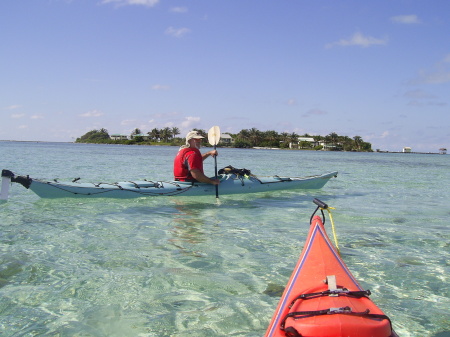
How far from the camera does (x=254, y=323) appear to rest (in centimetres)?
353

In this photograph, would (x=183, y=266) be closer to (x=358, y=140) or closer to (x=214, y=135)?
(x=214, y=135)

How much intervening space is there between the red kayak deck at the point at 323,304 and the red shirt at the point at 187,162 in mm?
6499

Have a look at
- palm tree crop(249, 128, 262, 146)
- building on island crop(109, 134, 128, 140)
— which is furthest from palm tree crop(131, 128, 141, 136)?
palm tree crop(249, 128, 262, 146)

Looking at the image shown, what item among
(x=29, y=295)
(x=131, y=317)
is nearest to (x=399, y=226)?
(x=131, y=317)

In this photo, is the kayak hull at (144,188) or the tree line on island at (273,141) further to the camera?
the tree line on island at (273,141)

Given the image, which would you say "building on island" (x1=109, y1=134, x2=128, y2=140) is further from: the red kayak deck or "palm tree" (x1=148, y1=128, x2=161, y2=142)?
the red kayak deck

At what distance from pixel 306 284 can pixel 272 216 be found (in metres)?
5.85

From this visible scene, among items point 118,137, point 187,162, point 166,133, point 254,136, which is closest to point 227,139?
point 254,136

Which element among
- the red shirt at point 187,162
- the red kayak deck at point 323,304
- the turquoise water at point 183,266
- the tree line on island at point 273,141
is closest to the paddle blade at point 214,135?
the red shirt at point 187,162

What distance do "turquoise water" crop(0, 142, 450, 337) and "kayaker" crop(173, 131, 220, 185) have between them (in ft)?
2.87

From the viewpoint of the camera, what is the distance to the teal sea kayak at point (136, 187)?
883cm

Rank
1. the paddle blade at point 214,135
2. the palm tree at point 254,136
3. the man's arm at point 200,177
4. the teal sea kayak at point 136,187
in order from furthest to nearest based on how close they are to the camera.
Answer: the palm tree at point 254,136 < the paddle blade at point 214,135 < the man's arm at point 200,177 < the teal sea kayak at point 136,187

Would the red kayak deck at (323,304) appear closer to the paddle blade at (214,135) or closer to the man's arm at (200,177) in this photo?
the man's arm at (200,177)

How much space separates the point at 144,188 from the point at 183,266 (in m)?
4.93
